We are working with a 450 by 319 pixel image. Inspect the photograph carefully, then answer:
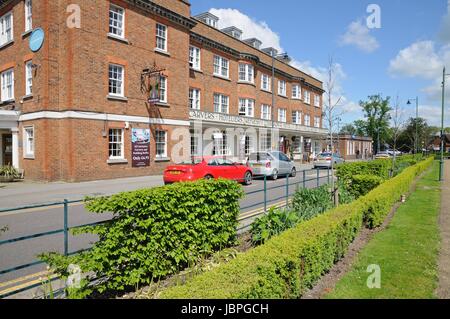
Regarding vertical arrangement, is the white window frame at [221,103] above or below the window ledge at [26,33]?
below

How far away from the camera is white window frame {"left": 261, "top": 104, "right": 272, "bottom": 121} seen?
34372 mm

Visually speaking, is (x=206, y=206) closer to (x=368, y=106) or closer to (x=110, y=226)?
(x=110, y=226)

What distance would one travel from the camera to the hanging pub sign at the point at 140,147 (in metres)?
18.7

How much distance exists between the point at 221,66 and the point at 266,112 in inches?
366

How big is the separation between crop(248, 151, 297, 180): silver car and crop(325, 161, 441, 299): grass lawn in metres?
9.79

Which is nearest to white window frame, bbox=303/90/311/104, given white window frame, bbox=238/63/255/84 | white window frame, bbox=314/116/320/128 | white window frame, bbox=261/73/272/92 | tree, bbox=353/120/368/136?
white window frame, bbox=314/116/320/128

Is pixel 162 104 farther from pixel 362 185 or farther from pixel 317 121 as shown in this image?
pixel 317 121

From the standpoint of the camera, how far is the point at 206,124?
2500 cm

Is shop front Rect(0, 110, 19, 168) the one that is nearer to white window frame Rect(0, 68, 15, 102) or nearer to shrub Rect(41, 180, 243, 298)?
white window frame Rect(0, 68, 15, 102)

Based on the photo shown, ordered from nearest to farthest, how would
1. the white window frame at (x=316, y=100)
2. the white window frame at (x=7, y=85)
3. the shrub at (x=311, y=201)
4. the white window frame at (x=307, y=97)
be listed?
the shrub at (x=311, y=201), the white window frame at (x=7, y=85), the white window frame at (x=307, y=97), the white window frame at (x=316, y=100)

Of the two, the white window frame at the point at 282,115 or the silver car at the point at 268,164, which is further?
the white window frame at the point at 282,115

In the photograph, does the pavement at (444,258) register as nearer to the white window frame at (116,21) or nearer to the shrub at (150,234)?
the shrub at (150,234)

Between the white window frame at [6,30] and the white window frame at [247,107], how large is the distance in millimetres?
18554

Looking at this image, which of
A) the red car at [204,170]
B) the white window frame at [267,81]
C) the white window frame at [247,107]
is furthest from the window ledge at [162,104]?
the white window frame at [267,81]
